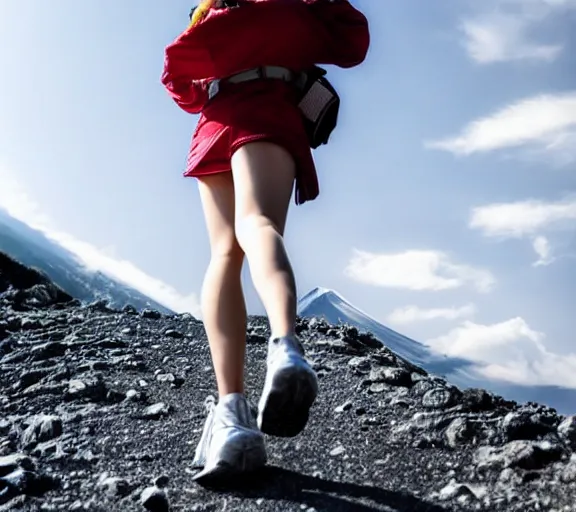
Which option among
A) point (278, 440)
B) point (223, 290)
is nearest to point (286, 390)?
point (223, 290)

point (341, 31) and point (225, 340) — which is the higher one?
point (341, 31)

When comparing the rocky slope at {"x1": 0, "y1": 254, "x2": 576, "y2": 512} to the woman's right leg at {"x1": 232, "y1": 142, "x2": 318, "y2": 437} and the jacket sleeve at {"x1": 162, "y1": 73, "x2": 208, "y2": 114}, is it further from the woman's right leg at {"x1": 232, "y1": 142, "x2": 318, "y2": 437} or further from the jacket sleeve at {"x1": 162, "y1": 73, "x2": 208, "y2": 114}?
the jacket sleeve at {"x1": 162, "y1": 73, "x2": 208, "y2": 114}

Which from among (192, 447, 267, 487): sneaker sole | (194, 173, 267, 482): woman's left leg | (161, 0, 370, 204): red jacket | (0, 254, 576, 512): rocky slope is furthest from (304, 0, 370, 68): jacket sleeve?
(0, 254, 576, 512): rocky slope

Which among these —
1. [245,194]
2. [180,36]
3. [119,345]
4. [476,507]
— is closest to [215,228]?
[245,194]

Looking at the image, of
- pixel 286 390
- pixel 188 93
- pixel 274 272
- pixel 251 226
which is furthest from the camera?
pixel 188 93

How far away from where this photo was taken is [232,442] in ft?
7.88

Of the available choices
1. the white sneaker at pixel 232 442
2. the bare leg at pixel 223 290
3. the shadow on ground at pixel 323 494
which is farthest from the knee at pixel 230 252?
the shadow on ground at pixel 323 494

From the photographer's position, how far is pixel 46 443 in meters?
3.23

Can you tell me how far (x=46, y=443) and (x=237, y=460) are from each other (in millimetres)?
1213

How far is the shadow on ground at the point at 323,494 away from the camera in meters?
2.34

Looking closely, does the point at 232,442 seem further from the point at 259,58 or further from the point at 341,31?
the point at 341,31

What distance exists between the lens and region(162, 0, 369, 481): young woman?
2.40m

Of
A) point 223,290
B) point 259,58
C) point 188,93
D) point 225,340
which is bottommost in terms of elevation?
point 225,340

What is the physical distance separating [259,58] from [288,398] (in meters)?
1.16
